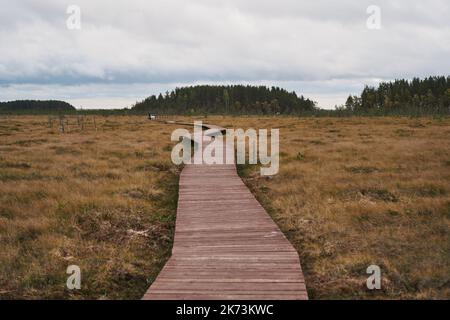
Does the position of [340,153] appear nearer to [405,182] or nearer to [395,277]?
[405,182]

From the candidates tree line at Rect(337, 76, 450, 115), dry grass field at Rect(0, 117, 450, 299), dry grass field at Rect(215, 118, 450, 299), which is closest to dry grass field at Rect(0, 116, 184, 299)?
dry grass field at Rect(0, 117, 450, 299)

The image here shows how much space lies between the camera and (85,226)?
28.6 ft

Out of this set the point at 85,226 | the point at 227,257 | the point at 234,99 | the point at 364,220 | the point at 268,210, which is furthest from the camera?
the point at 234,99

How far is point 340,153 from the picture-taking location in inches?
751

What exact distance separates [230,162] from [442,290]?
11.7m

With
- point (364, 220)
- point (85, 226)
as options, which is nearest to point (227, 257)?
point (85, 226)

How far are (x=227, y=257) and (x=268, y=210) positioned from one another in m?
3.98

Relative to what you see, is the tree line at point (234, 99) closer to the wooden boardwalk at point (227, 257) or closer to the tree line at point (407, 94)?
the tree line at point (407, 94)

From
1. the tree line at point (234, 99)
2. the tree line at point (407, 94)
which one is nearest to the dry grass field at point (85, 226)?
the tree line at point (407, 94)

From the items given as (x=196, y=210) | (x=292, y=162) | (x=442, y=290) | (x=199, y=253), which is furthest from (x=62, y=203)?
(x=292, y=162)

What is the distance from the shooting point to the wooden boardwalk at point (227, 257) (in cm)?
534

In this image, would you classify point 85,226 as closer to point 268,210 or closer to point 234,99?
point 268,210

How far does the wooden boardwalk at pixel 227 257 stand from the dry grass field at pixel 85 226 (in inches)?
24.4

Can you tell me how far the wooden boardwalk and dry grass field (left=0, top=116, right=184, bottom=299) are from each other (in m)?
0.62
